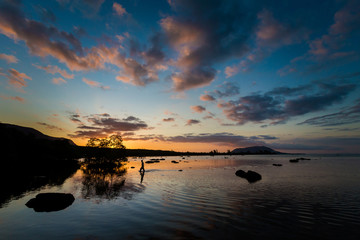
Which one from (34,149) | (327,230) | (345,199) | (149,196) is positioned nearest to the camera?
(327,230)

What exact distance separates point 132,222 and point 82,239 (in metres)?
3.39

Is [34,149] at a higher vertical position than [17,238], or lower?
higher

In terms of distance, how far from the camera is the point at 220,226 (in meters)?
11.5

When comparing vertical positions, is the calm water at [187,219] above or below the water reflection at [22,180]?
above

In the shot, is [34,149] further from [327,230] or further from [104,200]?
[327,230]

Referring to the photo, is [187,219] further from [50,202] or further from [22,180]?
[22,180]

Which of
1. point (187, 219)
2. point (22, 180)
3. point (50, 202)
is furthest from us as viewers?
point (22, 180)

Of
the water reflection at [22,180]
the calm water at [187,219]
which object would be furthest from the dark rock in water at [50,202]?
the water reflection at [22,180]

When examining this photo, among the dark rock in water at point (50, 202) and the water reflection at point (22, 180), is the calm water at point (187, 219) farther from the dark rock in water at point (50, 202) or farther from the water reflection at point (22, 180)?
the water reflection at point (22, 180)

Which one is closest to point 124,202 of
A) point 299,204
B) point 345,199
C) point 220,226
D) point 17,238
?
point 17,238

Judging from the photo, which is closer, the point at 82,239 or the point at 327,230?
the point at 82,239

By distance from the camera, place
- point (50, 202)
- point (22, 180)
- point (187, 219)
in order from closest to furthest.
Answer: point (187, 219) < point (50, 202) < point (22, 180)

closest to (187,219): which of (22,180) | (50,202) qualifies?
(50,202)

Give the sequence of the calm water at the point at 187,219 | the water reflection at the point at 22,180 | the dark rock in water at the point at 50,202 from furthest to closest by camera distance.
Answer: the water reflection at the point at 22,180 → the dark rock in water at the point at 50,202 → the calm water at the point at 187,219
